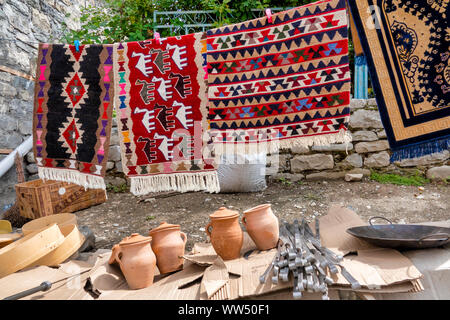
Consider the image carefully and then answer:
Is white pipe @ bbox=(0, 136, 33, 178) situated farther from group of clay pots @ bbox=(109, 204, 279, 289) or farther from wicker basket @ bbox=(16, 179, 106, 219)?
group of clay pots @ bbox=(109, 204, 279, 289)

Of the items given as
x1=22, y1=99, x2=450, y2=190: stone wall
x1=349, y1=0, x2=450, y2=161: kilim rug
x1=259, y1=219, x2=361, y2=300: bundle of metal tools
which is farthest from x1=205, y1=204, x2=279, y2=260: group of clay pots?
x1=22, y1=99, x2=450, y2=190: stone wall

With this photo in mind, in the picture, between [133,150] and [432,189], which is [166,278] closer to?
[133,150]

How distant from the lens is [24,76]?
14.7 ft

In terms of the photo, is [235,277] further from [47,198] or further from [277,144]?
[47,198]

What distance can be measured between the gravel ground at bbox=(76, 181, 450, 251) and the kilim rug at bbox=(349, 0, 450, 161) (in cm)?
171

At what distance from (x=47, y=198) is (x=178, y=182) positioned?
95.7 inches

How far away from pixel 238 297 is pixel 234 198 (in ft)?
8.74

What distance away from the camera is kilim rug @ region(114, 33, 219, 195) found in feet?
7.41

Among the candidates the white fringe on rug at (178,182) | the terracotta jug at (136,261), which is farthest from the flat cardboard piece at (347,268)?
the white fringe on rug at (178,182)

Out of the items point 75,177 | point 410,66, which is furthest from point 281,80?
point 75,177

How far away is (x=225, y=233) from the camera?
214 cm

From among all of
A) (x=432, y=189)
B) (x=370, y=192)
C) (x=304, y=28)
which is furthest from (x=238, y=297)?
(x=432, y=189)

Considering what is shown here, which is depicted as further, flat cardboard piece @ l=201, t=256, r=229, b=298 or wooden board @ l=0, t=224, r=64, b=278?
wooden board @ l=0, t=224, r=64, b=278

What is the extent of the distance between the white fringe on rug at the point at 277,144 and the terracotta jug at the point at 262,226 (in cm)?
43
